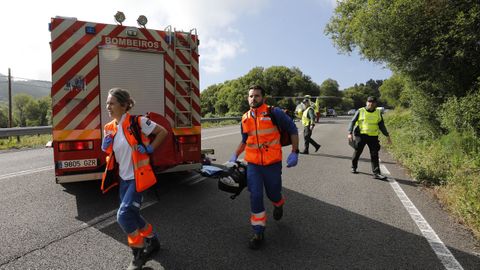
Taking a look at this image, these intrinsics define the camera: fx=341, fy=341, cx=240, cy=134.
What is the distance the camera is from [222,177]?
Result: 14.6 feet

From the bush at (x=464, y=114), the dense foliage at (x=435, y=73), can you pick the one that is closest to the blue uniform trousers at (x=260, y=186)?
the dense foliage at (x=435, y=73)

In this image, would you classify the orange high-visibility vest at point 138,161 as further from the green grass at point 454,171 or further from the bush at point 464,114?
the bush at point 464,114

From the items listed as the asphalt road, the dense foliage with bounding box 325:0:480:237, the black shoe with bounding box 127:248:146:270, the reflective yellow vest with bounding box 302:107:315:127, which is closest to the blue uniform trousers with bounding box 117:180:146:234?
the black shoe with bounding box 127:248:146:270

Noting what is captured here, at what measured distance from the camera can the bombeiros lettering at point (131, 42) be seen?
17.9 ft

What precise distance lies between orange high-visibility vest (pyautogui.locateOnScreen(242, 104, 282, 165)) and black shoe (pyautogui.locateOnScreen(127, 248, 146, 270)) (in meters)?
1.57

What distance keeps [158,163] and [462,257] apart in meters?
3.30

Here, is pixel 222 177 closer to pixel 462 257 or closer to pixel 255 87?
Answer: pixel 255 87

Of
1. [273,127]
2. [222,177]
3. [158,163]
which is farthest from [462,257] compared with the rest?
[158,163]

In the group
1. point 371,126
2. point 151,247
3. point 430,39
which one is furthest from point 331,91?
point 151,247

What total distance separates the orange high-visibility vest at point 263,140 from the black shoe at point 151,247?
138 centimetres

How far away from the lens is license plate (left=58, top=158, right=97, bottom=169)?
5.12 metres

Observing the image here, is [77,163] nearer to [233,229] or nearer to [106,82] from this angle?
[106,82]

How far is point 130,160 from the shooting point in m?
3.23

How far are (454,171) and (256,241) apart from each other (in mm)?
5118
